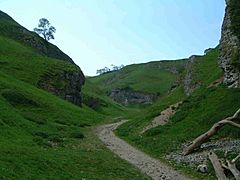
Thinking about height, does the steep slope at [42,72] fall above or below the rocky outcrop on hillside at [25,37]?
below

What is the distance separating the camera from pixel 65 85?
361 feet

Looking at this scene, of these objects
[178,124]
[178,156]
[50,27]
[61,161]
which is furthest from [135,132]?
[50,27]

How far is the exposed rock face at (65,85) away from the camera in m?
105

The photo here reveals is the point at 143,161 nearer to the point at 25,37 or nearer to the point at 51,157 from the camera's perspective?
the point at 51,157

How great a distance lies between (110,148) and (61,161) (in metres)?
Result: 13.6

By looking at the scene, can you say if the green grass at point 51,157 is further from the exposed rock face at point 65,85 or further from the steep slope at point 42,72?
the exposed rock face at point 65,85

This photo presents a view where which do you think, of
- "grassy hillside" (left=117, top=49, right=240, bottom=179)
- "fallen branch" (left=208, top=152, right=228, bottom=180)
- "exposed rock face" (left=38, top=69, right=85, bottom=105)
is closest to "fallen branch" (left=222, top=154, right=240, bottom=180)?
"fallen branch" (left=208, top=152, right=228, bottom=180)

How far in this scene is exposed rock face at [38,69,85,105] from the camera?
105 metres

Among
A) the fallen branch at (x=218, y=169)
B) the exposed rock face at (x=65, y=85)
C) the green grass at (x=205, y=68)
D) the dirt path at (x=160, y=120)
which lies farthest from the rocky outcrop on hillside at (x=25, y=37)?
the fallen branch at (x=218, y=169)

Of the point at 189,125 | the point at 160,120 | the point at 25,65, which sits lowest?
the point at 189,125

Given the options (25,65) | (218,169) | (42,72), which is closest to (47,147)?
(218,169)

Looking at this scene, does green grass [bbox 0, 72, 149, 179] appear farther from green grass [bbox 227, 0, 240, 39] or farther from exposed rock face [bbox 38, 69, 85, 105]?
exposed rock face [bbox 38, 69, 85, 105]

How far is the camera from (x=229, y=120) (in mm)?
34531

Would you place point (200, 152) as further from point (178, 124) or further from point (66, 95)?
point (66, 95)
